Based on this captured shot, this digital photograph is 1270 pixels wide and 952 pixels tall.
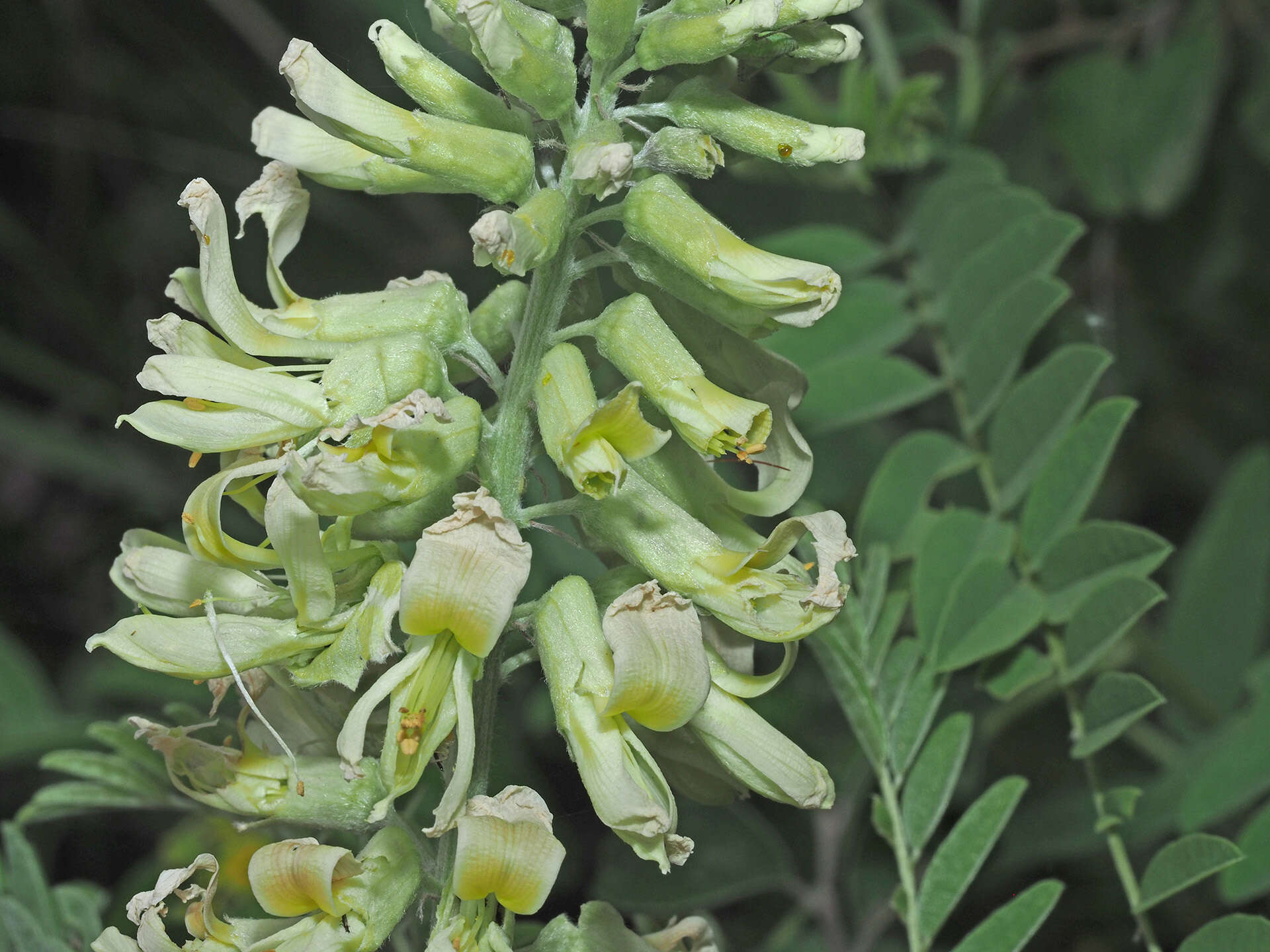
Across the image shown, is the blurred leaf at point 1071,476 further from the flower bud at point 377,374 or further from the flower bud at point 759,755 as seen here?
the flower bud at point 377,374

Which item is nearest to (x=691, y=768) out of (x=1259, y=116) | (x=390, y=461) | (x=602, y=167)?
(x=390, y=461)

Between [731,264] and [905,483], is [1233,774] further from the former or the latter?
[731,264]

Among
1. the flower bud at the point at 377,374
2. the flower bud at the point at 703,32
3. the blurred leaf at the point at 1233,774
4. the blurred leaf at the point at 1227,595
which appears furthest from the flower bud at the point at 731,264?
the blurred leaf at the point at 1227,595

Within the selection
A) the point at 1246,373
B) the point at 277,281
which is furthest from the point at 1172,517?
the point at 277,281

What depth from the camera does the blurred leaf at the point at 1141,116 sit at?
3389 mm

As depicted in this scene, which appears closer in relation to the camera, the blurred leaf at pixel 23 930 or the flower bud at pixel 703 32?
the flower bud at pixel 703 32

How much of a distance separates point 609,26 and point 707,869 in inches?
62.5

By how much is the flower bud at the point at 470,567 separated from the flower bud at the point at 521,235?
0.29m

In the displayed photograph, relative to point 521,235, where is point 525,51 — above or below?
above

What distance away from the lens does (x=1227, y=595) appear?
3188 millimetres

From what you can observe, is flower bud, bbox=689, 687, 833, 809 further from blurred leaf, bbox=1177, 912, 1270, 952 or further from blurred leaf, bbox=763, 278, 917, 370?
blurred leaf, bbox=763, 278, 917, 370

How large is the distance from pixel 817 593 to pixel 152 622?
0.82 metres

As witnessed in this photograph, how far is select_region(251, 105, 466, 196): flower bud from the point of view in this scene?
1.61 m

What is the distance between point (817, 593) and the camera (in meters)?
1.52
